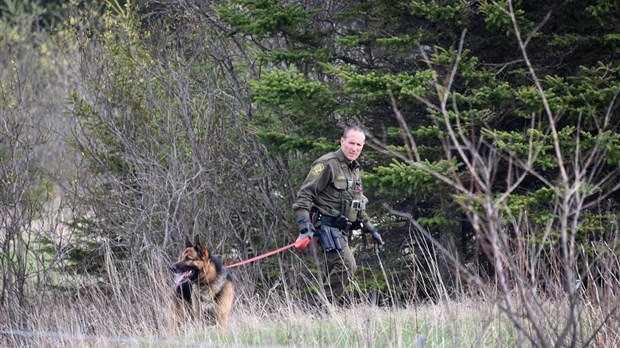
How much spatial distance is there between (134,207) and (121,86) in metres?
1.64

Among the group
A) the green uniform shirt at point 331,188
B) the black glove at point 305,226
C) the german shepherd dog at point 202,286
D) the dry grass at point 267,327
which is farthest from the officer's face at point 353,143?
the german shepherd dog at point 202,286

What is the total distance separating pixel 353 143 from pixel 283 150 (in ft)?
7.39

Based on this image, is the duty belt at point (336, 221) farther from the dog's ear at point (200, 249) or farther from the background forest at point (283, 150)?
the dog's ear at point (200, 249)

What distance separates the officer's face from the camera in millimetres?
8367

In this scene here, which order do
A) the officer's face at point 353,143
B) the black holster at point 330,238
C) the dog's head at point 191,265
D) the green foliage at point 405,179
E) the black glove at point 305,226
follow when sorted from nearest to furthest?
the officer's face at point 353,143 < the black glove at point 305,226 < the black holster at point 330,238 < the dog's head at point 191,265 < the green foliage at point 405,179

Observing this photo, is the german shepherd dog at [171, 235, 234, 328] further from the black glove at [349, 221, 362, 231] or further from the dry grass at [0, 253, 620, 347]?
the black glove at [349, 221, 362, 231]

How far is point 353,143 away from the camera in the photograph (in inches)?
331

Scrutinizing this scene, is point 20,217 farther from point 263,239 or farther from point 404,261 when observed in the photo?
point 404,261

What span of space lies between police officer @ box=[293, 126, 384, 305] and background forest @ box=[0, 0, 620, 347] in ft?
1.22

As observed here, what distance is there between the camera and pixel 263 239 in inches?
483

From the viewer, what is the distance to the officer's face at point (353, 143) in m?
8.37

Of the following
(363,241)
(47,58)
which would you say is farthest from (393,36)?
(47,58)

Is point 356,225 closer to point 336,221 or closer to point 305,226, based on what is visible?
point 336,221

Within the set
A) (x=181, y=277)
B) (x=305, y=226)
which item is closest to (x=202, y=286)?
(x=181, y=277)
